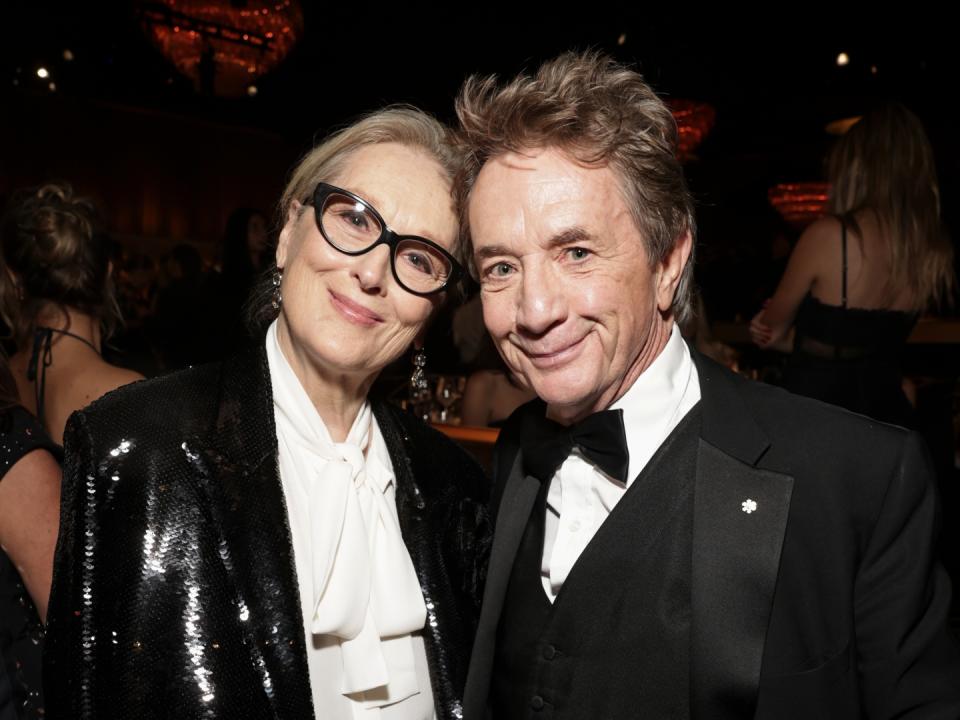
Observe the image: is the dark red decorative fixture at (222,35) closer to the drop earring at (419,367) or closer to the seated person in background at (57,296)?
the seated person in background at (57,296)

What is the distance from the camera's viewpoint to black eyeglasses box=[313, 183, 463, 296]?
1.63 metres

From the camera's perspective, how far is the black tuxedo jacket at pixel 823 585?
1237 millimetres

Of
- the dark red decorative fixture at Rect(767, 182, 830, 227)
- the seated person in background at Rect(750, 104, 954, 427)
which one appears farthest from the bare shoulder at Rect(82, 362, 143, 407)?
the dark red decorative fixture at Rect(767, 182, 830, 227)

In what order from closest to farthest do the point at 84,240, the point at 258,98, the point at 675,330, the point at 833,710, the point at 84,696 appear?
the point at 833,710 → the point at 84,696 → the point at 675,330 → the point at 84,240 → the point at 258,98

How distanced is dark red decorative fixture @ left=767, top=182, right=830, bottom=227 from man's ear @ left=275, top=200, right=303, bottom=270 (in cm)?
855

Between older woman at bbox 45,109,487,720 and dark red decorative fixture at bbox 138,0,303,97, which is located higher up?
dark red decorative fixture at bbox 138,0,303,97

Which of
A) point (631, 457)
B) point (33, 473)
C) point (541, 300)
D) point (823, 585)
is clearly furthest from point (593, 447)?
point (33, 473)

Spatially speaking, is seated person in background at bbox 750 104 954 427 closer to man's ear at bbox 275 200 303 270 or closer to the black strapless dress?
the black strapless dress

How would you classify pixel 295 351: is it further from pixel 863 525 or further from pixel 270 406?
pixel 863 525

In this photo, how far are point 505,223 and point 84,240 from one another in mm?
1711

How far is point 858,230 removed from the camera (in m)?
2.94

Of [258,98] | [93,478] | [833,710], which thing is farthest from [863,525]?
[258,98]

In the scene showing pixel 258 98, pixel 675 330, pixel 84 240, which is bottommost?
pixel 675 330

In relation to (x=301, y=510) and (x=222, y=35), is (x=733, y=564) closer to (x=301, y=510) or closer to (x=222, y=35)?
(x=301, y=510)
